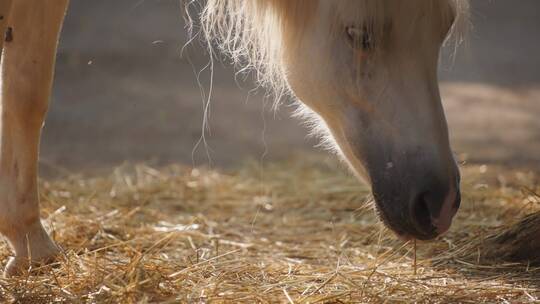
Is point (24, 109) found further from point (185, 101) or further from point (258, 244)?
point (185, 101)

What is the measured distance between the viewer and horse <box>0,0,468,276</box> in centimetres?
215

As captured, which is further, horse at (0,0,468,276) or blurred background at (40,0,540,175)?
blurred background at (40,0,540,175)

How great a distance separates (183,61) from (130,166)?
2609 mm

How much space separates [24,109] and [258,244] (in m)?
0.96

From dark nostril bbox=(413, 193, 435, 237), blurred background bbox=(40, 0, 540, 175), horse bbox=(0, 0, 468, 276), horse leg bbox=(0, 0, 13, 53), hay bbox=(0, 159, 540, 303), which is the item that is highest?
horse leg bbox=(0, 0, 13, 53)

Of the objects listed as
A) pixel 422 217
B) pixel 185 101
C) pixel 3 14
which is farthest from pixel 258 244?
pixel 185 101

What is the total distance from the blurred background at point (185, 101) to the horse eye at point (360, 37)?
1.51 m

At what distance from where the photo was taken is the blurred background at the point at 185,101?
491 cm

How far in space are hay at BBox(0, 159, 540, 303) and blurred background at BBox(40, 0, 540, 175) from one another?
396mm

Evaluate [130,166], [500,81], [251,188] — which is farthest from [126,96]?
[500,81]

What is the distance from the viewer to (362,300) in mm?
2158

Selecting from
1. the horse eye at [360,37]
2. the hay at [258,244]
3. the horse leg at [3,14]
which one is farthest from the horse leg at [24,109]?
the horse eye at [360,37]

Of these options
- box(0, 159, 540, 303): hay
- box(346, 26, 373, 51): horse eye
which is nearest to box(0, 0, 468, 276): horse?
box(346, 26, 373, 51): horse eye

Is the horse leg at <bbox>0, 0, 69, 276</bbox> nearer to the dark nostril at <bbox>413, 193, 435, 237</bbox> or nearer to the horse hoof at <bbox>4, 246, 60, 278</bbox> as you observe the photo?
the horse hoof at <bbox>4, 246, 60, 278</bbox>
